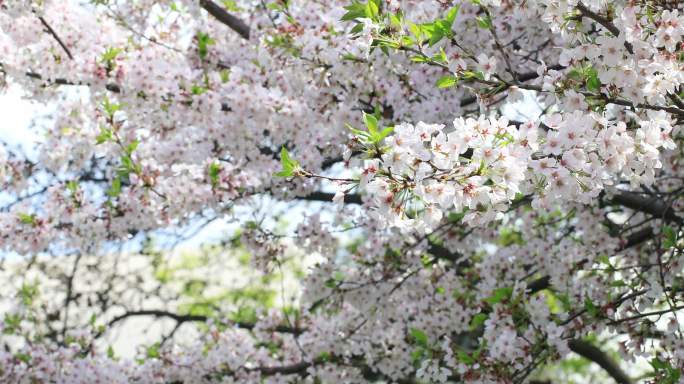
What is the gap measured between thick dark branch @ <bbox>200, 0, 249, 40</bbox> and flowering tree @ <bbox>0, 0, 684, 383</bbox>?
2 centimetres

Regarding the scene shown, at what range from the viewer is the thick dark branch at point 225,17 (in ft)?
19.9

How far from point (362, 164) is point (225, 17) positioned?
131 inches

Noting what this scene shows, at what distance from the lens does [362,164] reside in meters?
3.40

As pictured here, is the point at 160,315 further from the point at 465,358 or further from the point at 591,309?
the point at 591,309

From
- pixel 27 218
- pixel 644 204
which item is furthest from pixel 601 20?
pixel 27 218

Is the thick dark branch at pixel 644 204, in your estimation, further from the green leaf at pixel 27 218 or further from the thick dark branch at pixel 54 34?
the green leaf at pixel 27 218

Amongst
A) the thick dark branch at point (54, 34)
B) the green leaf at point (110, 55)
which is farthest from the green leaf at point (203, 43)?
the thick dark branch at point (54, 34)

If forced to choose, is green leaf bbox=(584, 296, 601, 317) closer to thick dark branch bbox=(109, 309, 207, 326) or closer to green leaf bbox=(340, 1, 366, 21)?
green leaf bbox=(340, 1, 366, 21)

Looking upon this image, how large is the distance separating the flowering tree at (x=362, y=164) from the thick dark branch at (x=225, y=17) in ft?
0.06

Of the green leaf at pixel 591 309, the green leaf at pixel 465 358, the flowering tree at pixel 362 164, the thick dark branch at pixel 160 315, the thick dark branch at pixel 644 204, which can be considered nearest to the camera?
the flowering tree at pixel 362 164

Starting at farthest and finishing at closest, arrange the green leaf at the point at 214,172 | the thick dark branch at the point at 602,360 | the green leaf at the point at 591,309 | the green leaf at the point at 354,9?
the thick dark branch at the point at 602,360, the green leaf at the point at 214,172, the green leaf at the point at 591,309, the green leaf at the point at 354,9

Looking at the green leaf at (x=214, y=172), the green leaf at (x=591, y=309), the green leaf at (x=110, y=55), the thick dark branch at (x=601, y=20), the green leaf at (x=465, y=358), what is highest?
the green leaf at (x=110, y=55)

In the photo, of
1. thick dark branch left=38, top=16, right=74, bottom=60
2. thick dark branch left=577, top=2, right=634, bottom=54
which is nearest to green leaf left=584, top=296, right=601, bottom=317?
thick dark branch left=577, top=2, right=634, bottom=54

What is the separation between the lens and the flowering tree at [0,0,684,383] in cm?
288
